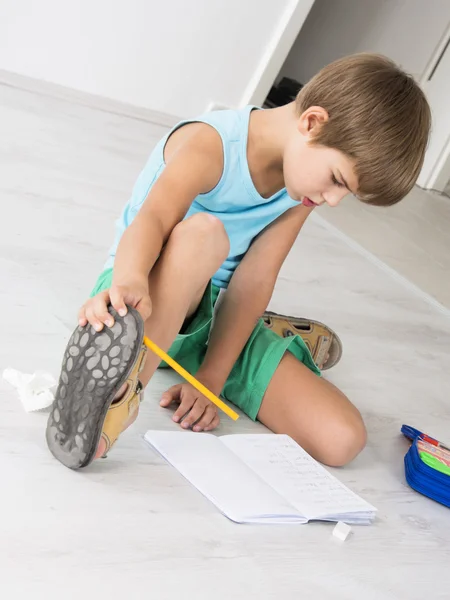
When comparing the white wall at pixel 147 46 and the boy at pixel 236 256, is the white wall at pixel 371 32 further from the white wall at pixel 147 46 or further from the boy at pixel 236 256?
the boy at pixel 236 256

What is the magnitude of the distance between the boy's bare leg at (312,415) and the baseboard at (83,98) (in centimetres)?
173

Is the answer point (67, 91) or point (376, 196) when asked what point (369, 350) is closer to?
point (376, 196)

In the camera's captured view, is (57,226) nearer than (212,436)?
No

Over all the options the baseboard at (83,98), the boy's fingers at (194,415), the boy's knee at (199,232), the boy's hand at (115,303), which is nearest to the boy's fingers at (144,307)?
the boy's hand at (115,303)

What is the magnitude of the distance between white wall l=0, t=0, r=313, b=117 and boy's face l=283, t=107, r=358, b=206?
1784 millimetres

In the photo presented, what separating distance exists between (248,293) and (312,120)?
0.30 m

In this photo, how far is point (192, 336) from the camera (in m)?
1.26

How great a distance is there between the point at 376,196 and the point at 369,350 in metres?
0.72

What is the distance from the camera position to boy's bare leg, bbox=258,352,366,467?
47.7 inches

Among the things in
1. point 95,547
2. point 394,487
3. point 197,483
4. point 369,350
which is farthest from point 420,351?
point 95,547

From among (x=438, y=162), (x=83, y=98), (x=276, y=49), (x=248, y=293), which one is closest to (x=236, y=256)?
(x=248, y=293)

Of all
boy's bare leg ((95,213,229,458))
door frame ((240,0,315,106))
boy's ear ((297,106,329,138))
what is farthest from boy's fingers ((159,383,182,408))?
door frame ((240,0,315,106))

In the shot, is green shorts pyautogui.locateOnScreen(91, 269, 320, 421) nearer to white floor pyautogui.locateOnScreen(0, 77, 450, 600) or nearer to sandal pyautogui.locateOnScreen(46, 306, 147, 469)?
white floor pyautogui.locateOnScreen(0, 77, 450, 600)

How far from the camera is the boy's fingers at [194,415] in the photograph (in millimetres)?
1140
